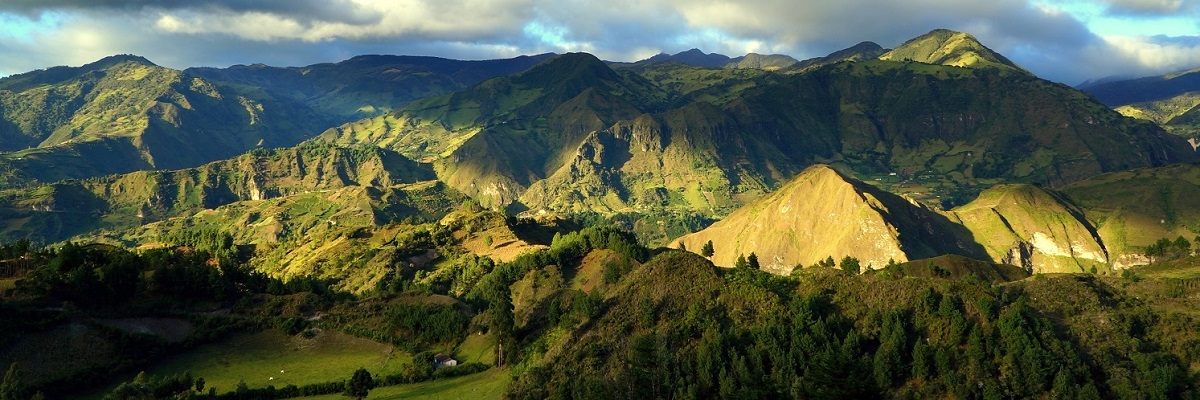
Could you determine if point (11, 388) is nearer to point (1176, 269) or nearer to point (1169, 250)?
point (1176, 269)

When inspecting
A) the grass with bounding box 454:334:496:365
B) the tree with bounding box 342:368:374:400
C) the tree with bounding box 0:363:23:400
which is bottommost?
the grass with bounding box 454:334:496:365

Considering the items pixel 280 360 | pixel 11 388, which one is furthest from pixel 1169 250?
pixel 11 388

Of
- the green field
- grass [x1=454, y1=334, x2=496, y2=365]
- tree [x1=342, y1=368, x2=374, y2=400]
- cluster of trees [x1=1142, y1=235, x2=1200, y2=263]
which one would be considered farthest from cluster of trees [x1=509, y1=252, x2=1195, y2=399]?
cluster of trees [x1=1142, y1=235, x2=1200, y2=263]

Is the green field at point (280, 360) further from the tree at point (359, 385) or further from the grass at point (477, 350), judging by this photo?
the tree at point (359, 385)

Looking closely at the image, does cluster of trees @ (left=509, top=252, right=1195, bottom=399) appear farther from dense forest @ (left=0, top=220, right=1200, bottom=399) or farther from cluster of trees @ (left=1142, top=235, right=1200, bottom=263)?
cluster of trees @ (left=1142, top=235, right=1200, bottom=263)

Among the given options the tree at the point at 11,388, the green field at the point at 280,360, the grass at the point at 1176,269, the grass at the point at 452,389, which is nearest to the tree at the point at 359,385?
the grass at the point at 452,389

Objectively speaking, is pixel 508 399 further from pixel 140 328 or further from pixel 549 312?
pixel 140 328
